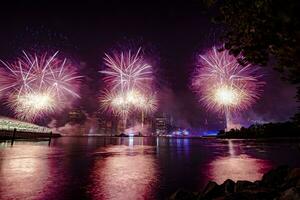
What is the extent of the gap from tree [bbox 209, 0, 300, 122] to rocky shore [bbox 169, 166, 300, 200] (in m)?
4.30

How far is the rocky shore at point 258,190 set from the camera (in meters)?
11.8

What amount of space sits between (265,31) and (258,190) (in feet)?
23.4

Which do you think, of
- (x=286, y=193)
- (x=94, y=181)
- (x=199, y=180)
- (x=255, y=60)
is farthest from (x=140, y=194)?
(x=255, y=60)

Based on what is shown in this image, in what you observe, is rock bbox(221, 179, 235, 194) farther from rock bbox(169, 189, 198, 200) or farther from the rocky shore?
rock bbox(169, 189, 198, 200)

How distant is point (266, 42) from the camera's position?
985 centimetres

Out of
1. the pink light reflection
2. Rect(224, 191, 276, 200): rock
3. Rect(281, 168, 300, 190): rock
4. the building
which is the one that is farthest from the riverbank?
Rect(224, 191, 276, 200): rock

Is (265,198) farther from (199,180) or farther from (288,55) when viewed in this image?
(199,180)

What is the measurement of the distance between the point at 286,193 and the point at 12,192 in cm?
1611

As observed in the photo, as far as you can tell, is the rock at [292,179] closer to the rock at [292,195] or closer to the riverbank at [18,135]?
the rock at [292,195]

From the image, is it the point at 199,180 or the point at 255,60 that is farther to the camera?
the point at 199,180

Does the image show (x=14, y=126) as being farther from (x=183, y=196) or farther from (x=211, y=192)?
(x=211, y=192)

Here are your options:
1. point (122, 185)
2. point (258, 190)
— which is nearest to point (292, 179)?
point (258, 190)

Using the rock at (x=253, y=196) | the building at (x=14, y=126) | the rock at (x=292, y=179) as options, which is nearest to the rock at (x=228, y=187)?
the rock at (x=292, y=179)

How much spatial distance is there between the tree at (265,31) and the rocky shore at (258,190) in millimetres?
4299
